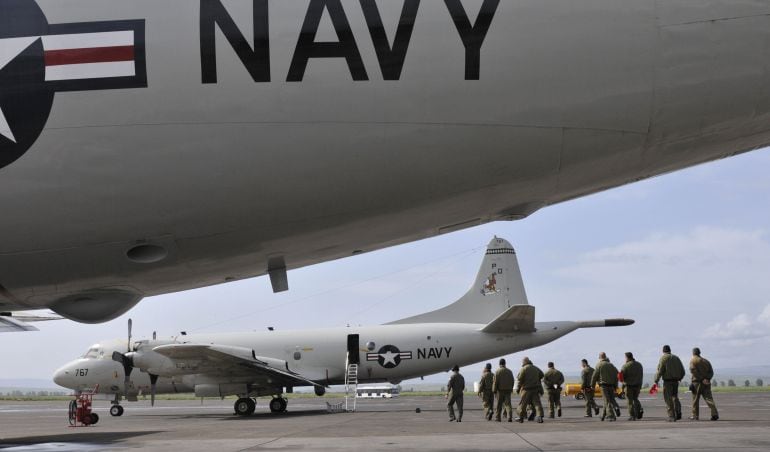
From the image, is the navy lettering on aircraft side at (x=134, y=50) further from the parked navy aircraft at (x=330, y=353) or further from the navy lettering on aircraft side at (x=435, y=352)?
the navy lettering on aircraft side at (x=435, y=352)

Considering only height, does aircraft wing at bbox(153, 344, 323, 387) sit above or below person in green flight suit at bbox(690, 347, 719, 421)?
above

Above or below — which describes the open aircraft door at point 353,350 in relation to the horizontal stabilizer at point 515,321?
below

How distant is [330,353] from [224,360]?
528 cm

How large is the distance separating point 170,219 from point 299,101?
128 cm

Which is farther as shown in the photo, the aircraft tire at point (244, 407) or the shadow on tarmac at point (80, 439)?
the aircraft tire at point (244, 407)

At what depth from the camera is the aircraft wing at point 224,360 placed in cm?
2689

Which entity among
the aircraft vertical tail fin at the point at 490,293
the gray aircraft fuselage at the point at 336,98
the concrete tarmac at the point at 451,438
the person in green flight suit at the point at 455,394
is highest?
the aircraft vertical tail fin at the point at 490,293

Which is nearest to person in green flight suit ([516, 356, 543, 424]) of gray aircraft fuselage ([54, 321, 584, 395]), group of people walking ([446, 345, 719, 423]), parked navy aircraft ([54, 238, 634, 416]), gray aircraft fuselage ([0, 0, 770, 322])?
group of people walking ([446, 345, 719, 423])

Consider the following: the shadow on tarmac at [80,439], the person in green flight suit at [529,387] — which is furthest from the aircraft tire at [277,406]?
the person in green flight suit at [529,387]

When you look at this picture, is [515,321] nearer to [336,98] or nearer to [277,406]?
[277,406]

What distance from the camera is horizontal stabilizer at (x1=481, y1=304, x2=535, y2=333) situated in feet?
91.5

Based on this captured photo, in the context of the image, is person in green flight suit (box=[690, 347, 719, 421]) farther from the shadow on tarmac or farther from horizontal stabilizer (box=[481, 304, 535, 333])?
the shadow on tarmac

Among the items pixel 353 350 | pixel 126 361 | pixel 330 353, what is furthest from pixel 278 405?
pixel 126 361

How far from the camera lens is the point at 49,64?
514 centimetres
